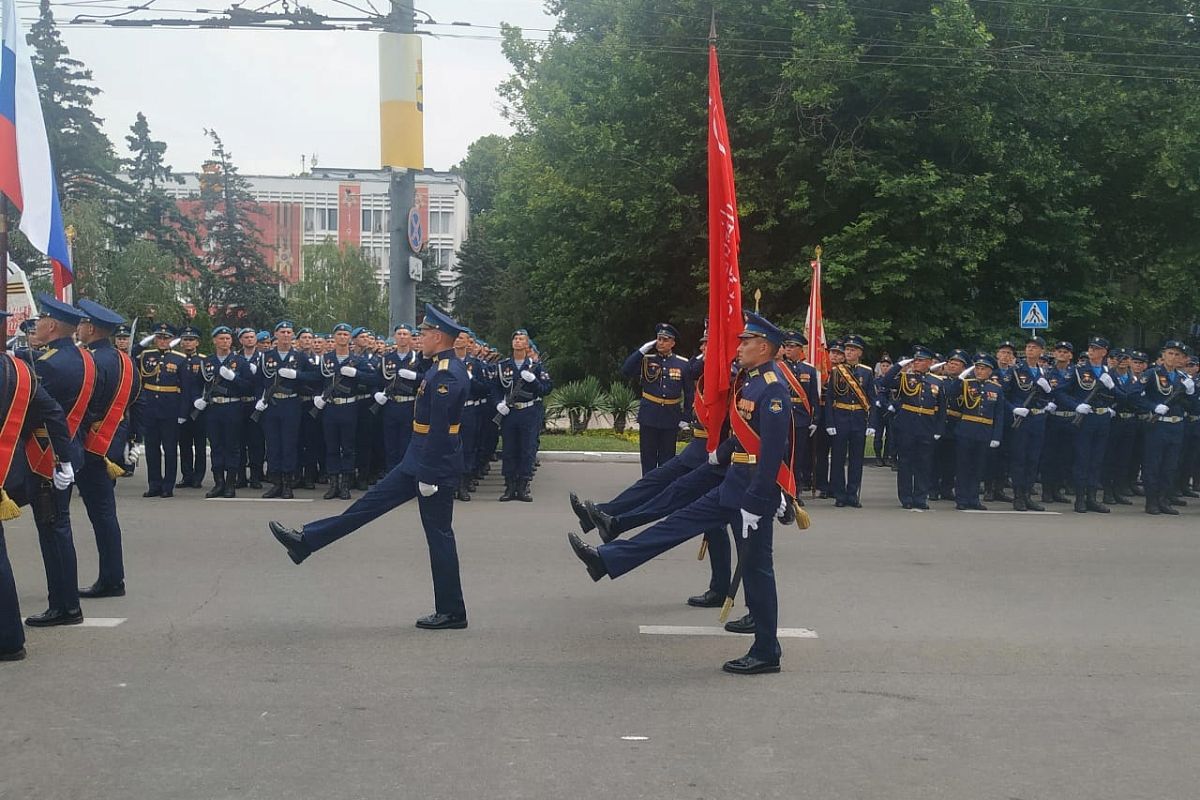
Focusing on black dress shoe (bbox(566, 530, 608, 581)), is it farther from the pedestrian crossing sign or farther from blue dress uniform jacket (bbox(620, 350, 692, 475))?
the pedestrian crossing sign

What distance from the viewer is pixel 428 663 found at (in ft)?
21.0

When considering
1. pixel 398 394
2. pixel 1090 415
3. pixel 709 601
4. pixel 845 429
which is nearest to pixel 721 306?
pixel 709 601

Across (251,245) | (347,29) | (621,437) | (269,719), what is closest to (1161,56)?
(621,437)

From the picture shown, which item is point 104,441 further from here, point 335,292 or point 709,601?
point 335,292

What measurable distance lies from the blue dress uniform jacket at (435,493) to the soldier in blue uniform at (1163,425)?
393 inches

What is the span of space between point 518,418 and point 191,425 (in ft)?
13.0

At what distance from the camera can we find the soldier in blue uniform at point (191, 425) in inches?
539

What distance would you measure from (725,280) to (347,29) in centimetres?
1198

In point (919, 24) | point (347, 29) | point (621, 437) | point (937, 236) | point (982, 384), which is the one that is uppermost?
point (919, 24)

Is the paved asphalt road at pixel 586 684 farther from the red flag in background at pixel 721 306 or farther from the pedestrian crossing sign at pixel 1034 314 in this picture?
the pedestrian crossing sign at pixel 1034 314

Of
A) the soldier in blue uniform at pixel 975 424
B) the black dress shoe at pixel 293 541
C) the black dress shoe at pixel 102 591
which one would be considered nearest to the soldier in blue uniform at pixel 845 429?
the soldier in blue uniform at pixel 975 424

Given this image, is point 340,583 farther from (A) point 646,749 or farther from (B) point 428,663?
(A) point 646,749

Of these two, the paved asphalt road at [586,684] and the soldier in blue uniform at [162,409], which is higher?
the soldier in blue uniform at [162,409]

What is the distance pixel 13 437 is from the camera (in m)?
6.29
